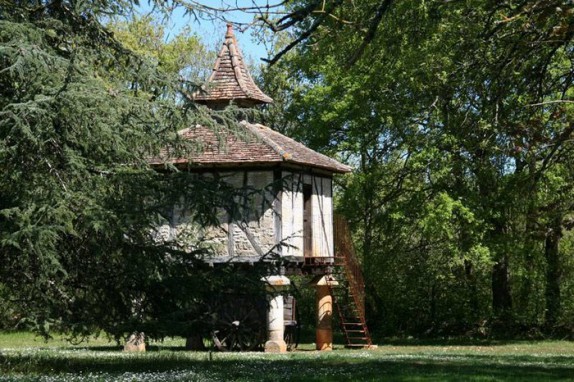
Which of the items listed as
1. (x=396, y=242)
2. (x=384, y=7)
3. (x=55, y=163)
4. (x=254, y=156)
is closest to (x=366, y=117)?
(x=396, y=242)

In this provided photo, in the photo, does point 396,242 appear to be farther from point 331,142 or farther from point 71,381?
point 71,381

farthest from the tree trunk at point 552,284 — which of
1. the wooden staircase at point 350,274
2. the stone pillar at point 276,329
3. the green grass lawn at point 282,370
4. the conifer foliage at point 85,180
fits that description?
the conifer foliage at point 85,180

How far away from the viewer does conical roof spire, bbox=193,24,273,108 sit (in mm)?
26906

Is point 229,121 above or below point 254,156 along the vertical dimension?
below

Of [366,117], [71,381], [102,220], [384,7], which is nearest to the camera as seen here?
[384,7]

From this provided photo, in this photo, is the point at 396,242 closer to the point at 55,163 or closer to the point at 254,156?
the point at 254,156

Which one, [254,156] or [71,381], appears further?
[254,156]

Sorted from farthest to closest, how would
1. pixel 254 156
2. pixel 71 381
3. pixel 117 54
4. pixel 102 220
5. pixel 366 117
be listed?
pixel 366 117, pixel 254 156, pixel 117 54, pixel 102 220, pixel 71 381

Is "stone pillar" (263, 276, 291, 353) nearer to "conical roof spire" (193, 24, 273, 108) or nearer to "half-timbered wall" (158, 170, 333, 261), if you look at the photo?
"half-timbered wall" (158, 170, 333, 261)

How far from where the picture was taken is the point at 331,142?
3394cm

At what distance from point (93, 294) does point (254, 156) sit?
481 inches

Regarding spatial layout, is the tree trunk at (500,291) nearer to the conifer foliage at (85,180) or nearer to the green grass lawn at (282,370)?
the green grass lawn at (282,370)

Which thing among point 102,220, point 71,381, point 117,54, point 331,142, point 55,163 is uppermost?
point 331,142

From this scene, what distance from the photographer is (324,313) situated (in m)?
28.1
